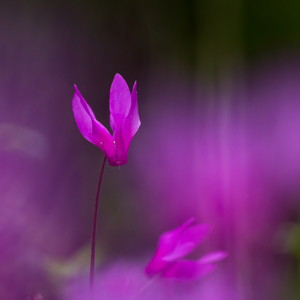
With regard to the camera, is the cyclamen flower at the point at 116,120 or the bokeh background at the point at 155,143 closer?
the cyclamen flower at the point at 116,120

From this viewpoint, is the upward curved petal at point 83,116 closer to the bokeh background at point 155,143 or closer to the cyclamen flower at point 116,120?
the cyclamen flower at point 116,120

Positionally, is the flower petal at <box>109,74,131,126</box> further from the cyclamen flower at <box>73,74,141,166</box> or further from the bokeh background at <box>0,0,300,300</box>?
the bokeh background at <box>0,0,300,300</box>

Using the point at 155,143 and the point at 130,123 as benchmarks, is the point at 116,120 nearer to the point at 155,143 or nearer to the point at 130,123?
the point at 130,123

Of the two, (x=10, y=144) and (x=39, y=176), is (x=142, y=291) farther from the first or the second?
(x=39, y=176)

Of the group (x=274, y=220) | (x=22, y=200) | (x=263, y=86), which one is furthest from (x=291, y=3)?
(x=22, y=200)

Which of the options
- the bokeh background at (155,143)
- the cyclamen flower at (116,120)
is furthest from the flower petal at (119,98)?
the bokeh background at (155,143)
